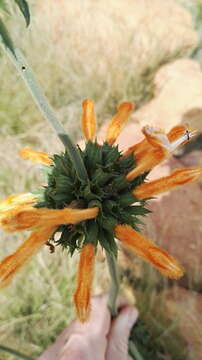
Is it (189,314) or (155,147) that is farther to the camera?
(189,314)

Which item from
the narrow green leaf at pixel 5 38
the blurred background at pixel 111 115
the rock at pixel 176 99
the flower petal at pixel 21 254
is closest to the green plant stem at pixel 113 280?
the flower petal at pixel 21 254

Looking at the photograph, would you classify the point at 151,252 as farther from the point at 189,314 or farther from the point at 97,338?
the point at 189,314

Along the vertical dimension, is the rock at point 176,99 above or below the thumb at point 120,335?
above

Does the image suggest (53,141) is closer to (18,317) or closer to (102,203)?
(18,317)

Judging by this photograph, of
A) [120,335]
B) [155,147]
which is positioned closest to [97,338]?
[120,335]

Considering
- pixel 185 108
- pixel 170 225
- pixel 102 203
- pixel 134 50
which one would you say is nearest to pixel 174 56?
pixel 134 50

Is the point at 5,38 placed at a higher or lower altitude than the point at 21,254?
higher

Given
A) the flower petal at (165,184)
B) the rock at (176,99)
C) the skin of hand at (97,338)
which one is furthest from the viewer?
the rock at (176,99)

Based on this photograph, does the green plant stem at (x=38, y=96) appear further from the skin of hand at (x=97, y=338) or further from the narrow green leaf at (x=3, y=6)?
the skin of hand at (x=97, y=338)
